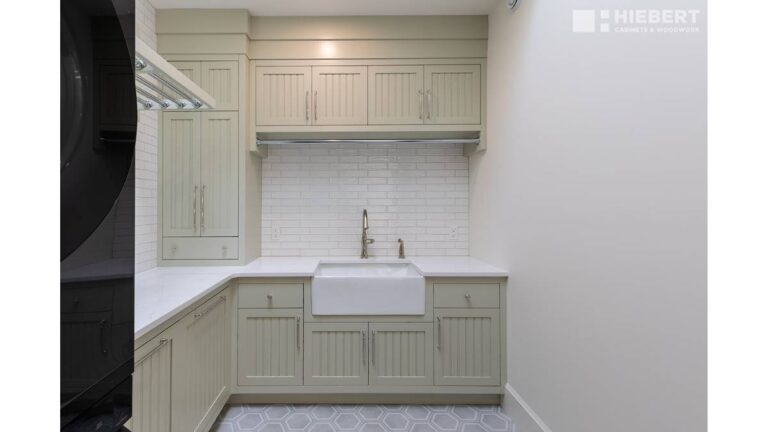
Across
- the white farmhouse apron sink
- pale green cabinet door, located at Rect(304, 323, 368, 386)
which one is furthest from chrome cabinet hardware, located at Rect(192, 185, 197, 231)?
pale green cabinet door, located at Rect(304, 323, 368, 386)

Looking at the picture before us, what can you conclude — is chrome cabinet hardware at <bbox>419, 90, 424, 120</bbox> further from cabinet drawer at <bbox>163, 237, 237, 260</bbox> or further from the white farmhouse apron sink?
cabinet drawer at <bbox>163, 237, 237, 260</bbox>

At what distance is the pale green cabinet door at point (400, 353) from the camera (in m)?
2.49

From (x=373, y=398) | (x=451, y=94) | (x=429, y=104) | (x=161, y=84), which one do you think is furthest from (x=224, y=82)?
(x=373, y=398)

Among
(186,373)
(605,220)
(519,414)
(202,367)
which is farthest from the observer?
(519,414)

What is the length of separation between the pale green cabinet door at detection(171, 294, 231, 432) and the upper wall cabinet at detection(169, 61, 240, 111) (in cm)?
134

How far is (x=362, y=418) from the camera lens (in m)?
2.38

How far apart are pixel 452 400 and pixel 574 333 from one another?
119 centimetres

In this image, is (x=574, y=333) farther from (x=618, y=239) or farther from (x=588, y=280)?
(x=618, y=239)

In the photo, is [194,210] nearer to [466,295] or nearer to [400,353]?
[400,353]

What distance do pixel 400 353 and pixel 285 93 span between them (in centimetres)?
198

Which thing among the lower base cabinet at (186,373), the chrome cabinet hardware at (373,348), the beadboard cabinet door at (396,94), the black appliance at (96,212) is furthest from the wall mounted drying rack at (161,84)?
the chrome cabinet hardware at (373,348)

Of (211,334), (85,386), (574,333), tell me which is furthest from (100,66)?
(211,334)

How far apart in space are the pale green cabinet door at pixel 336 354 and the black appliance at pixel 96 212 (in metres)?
1.92

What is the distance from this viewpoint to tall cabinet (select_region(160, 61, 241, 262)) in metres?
2.68
